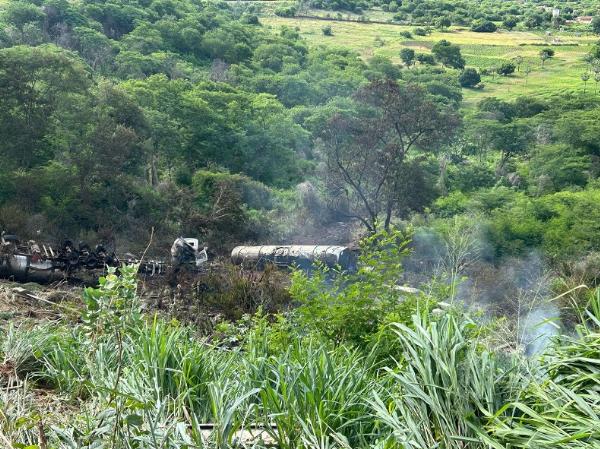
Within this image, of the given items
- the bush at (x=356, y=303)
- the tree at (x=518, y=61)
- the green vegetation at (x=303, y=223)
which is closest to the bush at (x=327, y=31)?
the green vegetation at (x=303, y=223)

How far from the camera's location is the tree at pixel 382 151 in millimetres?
17375

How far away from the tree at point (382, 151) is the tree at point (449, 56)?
76.0 feet

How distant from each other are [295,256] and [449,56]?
100 feet

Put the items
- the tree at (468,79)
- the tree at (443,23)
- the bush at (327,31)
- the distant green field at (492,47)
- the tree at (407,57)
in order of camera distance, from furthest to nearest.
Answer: the tree at (443,23), the bush at (327,31), the tree at (407,57), the tree at (468,79), the distant green field at (492,47)

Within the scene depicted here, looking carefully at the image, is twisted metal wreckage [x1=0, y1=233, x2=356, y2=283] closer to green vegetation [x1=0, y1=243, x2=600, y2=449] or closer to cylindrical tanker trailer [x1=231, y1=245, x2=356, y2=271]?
cylindrical tanker trailer [x1=231, y1=245, x2=356, y2=271]

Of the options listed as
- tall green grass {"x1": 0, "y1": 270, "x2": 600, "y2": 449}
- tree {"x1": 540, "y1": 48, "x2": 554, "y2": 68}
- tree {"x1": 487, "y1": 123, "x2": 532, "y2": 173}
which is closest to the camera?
tall green grass {"x1": 0, "y1": 270, "x2": 600, "y2": 449}

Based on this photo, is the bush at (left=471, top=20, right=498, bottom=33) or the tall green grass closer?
the tall green grass

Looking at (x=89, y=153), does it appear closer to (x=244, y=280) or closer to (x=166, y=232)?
(x=166, y=232)

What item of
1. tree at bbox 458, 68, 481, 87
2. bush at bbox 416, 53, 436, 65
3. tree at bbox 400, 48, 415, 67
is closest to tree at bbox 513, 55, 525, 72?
tree at bbox 458, 68, 481, 87

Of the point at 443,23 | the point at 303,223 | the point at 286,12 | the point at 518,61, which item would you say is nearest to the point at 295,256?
the point at 303,223

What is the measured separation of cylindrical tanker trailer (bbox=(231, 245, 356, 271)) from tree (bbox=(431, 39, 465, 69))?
29.4 meters

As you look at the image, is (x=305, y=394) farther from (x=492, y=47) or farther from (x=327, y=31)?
(x=327, y=31)

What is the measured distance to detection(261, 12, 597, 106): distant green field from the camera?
36844 mm

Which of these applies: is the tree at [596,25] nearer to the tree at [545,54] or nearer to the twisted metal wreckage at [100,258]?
the tree at [545,54]
